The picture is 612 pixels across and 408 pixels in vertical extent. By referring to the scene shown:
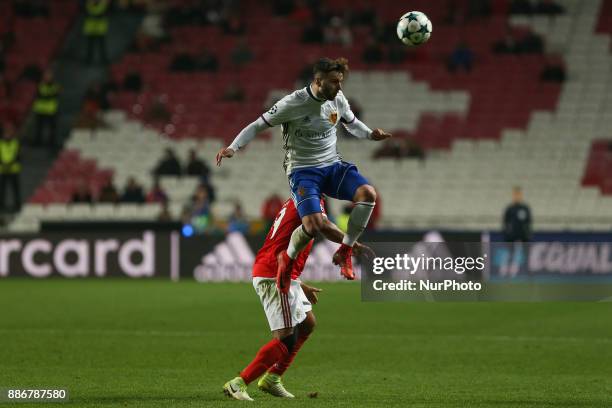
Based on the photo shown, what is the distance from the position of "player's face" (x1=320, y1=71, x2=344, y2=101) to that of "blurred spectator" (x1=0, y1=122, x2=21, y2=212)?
19728 mm

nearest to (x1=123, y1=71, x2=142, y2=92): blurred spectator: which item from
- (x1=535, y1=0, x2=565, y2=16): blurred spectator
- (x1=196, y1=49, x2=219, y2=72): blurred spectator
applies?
(x1=196, y1=49, x2=219, y2=72): blurred spectator

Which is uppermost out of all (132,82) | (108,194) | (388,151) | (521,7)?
(521,7)

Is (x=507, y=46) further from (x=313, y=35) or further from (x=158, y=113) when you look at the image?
(x=158, y=113)

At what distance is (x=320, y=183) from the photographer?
9.04 m

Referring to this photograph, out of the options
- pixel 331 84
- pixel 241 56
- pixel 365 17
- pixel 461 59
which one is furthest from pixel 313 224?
pixel 365 17

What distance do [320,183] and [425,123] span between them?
2091cm

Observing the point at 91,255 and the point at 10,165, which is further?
the point at 10,165

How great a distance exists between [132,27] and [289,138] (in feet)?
84.3

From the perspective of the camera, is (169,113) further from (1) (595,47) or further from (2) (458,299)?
(2) (458,299)

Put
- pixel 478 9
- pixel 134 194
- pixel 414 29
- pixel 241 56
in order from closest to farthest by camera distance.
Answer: pixel 414 29 < pixel 134 194 < pixel 241 56 < pixel 478 9

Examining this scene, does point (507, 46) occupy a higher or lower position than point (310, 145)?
higher

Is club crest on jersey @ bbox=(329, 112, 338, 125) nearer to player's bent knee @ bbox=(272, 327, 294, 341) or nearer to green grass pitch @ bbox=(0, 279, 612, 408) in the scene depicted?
player's bent knee @ bbox=(272, 327, 294, 341)

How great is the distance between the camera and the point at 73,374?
10180 mm

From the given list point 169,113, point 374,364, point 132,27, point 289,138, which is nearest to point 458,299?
point 289,138
